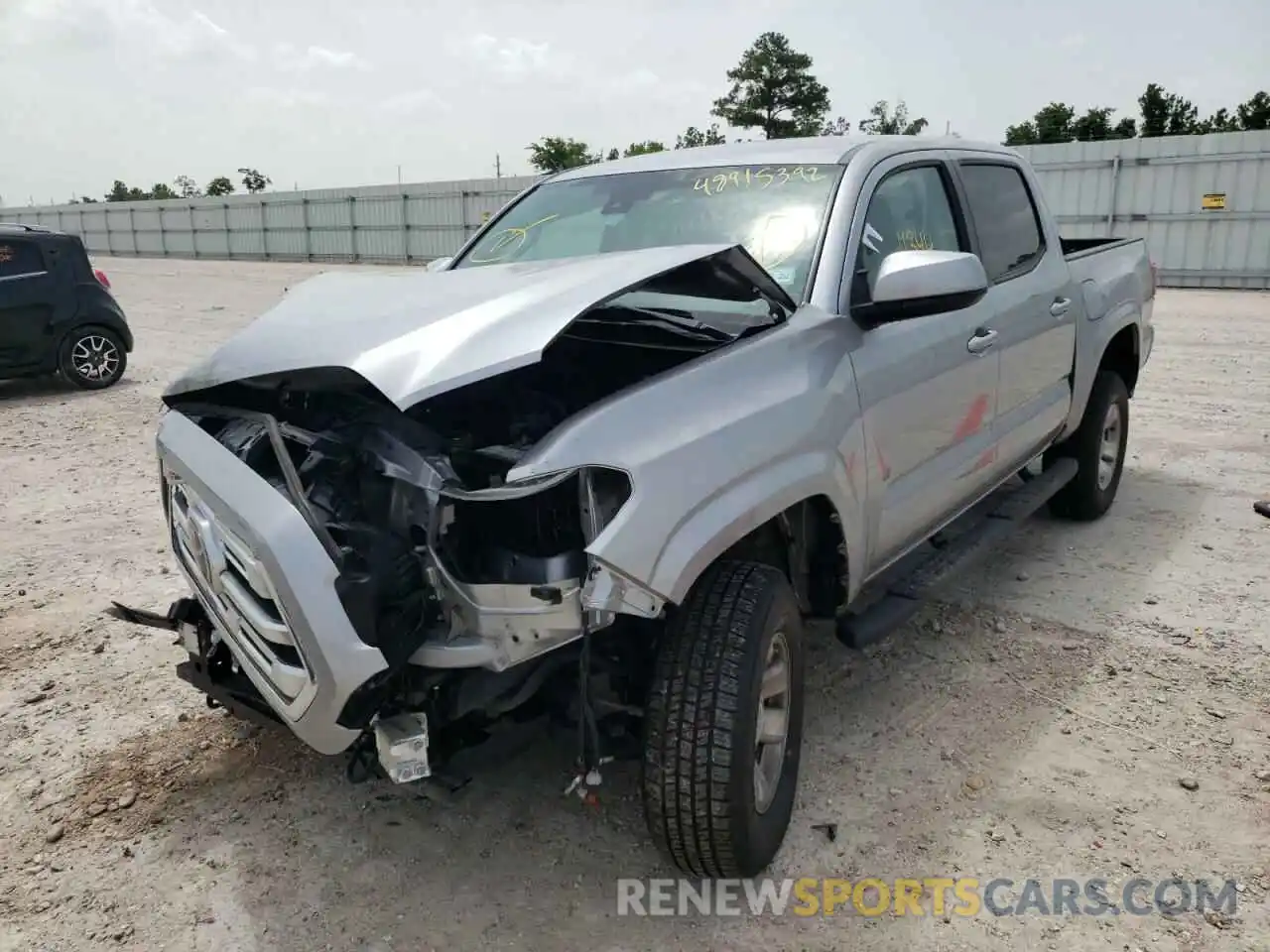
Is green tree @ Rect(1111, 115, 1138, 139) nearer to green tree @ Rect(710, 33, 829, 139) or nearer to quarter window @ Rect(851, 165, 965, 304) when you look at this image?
green tree @ Rect(710, 33, 829, 139)

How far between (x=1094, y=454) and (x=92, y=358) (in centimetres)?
919

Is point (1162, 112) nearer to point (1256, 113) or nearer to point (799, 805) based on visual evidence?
point (1256, 113)

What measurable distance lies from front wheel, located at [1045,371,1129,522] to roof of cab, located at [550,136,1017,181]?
5.50 feet

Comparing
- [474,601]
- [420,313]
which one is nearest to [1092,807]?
[474,601]

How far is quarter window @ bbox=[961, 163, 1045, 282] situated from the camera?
4.02m

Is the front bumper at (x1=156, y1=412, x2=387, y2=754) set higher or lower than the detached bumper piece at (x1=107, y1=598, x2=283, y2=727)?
higher

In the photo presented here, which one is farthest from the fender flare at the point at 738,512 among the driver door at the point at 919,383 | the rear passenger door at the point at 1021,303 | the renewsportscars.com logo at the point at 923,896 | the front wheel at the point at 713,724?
the rear passenger door at the point at 1021,303

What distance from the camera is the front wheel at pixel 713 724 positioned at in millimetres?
2322

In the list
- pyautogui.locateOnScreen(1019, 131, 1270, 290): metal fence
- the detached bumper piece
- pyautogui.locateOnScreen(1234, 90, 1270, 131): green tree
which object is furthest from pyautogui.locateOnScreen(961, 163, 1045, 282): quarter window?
pyautogui.locateOnScreen(1234, 90, 1270, 131): green tree

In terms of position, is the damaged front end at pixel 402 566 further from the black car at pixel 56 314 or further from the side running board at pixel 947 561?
the black car at pixel 56 314

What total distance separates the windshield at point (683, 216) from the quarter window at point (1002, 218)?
97cm

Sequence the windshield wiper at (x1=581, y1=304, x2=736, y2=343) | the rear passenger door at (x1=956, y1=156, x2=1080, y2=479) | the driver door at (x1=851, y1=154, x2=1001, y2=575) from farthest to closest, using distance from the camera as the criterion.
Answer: the rear passenger door at (x1=956, y1=156, x2=1080, y2=479), the driver door at (x1=851, y1=154, x2=1001, y2=575), the windshield wiper at (x1=581, y1=304, x2=736, y2=343)

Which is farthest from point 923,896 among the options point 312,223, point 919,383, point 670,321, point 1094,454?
point 312,223

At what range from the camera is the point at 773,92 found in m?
45.8
